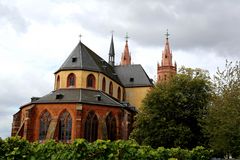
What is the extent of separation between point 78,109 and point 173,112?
611 inches

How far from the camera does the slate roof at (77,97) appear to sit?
5596 cm

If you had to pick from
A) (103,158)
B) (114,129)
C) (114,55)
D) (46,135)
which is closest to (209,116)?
(103,158)

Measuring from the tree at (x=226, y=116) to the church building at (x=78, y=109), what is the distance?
45.3 feet

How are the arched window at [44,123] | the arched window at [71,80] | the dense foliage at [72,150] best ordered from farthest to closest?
1. the arched window at [71,80]
2. the arched window at [44,123]
3. the dense foliage at [72,150]

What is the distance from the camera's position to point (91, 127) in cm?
5559

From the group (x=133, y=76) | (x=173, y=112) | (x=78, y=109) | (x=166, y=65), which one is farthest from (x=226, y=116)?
(x=166, y=65)

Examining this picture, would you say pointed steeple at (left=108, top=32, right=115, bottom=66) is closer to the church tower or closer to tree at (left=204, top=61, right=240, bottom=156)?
the church tower

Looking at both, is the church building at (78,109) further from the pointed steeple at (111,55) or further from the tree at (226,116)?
the pointed steeple at (111,55)

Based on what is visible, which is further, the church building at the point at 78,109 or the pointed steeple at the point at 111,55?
the pointed steeple at the point at 111,55

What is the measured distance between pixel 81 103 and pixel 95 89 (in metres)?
7.93

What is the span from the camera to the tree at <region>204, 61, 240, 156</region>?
1320 inches

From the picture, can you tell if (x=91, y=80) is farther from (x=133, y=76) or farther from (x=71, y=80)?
(x=133, y=76)

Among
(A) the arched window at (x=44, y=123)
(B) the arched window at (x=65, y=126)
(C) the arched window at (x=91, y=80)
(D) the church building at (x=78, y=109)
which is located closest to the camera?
(B) the arched window at (x=65, y=126)

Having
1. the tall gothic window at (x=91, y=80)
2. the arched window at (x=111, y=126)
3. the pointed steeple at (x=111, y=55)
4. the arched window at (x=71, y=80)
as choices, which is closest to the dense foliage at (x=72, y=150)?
the arched window at (x=111, y=126)
